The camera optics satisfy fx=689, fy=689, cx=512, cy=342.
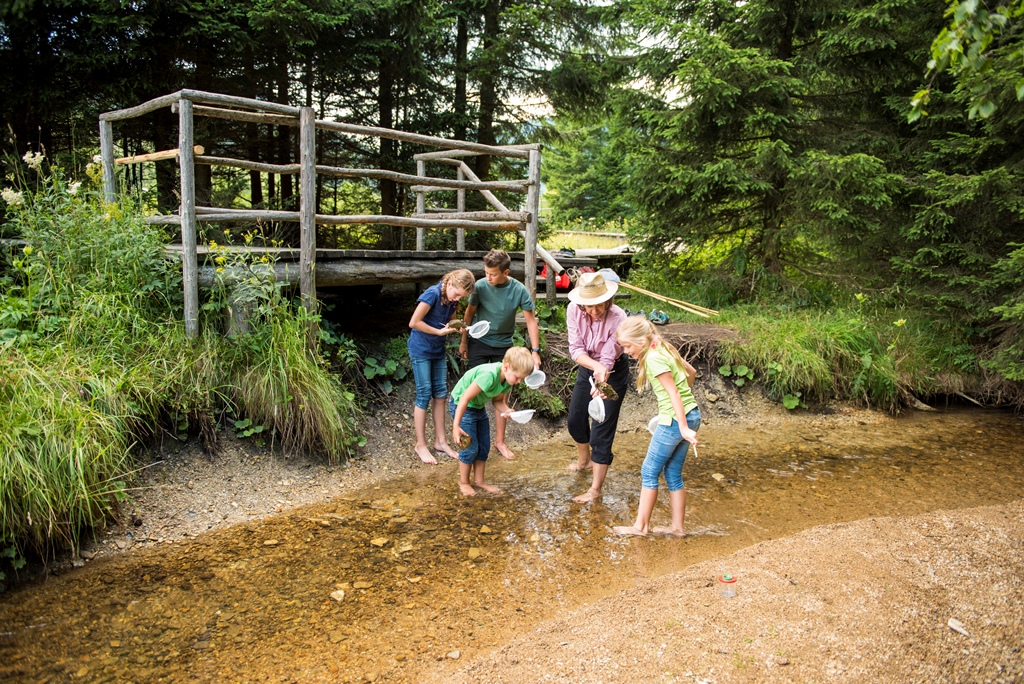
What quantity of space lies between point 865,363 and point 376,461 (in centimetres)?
584

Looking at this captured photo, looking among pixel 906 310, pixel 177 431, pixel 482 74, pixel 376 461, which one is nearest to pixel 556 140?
pixel 482 74

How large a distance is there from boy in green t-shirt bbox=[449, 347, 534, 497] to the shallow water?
253mm

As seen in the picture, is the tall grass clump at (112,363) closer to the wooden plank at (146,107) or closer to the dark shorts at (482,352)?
the wooden plank at (146,107)

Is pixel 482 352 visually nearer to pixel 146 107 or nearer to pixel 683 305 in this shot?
pixel 146 107

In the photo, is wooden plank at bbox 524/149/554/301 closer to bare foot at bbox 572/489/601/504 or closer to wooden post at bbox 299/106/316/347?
wooden post at bbox 299/106/316/347

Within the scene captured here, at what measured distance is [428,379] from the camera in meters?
5.96

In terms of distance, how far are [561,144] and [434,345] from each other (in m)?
7.74

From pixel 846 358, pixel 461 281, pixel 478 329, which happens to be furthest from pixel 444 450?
pixel 846 358

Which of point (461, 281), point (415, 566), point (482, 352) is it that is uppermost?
point (461, 281)

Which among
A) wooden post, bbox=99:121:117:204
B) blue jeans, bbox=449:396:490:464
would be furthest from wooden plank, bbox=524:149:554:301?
wooden post, bbox=99:121:117:204

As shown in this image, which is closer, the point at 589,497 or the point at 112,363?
the point at 112,363

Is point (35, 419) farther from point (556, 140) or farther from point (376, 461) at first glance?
point (556, 140)

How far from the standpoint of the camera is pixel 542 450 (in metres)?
6.56

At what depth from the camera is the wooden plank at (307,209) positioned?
5879mm
